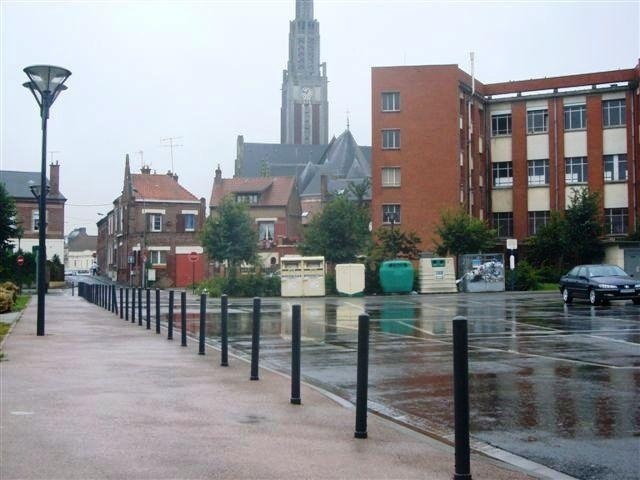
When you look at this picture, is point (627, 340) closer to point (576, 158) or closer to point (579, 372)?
point (579, 372)

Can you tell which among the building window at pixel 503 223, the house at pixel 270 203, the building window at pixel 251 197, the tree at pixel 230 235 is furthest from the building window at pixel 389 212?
the building window at pixel 251 197

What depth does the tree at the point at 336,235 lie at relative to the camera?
4547 centimetres

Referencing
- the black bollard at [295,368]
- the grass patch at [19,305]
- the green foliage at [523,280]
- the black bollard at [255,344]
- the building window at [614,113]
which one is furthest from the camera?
the building window at [614,113]

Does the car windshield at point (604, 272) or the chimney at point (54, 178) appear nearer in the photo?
the car windshield at point (604, 272)

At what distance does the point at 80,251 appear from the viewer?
165 metres

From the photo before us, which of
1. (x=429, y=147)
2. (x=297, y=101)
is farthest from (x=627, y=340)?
(x=297, y=101)

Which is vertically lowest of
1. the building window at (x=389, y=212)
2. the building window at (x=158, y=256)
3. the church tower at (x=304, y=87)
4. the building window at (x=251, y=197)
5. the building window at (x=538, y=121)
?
the building window at (x=158, y=256)

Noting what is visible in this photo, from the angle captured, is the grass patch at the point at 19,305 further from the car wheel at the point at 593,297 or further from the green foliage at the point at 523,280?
the green foliage at the point at 523,280

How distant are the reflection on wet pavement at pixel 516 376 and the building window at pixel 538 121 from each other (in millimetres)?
36561

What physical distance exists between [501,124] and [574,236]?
40.3ft

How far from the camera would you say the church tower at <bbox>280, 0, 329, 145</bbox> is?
452 feet

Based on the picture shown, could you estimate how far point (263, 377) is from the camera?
9.99m

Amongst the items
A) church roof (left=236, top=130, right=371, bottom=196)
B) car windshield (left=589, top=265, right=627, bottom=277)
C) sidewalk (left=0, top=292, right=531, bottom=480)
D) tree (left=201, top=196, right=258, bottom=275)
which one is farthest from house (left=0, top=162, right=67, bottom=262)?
sidewalk (left=0, top=292, right=531, bottom=480)

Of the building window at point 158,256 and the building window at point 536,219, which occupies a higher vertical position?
the building window at point 536,219
